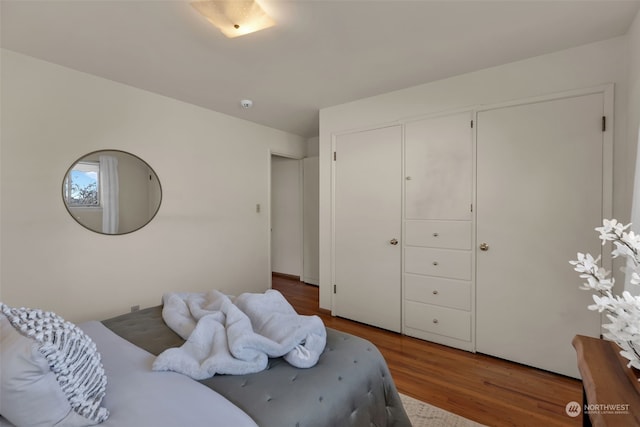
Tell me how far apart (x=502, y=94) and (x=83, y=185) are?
11.7 feet

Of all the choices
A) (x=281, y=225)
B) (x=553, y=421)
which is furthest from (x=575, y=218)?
(x=281, y=225)

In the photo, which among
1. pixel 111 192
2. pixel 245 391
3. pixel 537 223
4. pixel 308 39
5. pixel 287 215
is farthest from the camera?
pixel 287 215

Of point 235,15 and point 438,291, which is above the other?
point 235,15

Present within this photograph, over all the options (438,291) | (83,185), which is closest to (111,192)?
(83,185)

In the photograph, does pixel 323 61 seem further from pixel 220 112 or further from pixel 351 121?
pixel 220 112

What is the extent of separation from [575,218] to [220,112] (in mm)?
3549

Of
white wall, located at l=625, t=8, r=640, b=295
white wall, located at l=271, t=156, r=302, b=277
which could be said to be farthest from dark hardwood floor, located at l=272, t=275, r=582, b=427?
white wall, located at l=271, t=156, r=302, b=277

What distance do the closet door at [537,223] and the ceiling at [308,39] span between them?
0.53 meters

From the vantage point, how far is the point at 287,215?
5.10m

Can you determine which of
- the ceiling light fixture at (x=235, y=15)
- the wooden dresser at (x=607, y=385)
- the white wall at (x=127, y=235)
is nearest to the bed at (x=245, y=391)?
the wooden dresser at (x=607, y=385)

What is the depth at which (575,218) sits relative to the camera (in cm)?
207

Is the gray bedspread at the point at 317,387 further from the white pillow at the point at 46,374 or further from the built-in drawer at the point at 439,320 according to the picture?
the built-in drawer at the point at 439,320

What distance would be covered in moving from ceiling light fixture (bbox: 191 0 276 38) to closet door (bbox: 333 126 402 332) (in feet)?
5.23

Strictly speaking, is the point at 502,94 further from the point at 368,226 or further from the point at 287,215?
the point at 287,215
